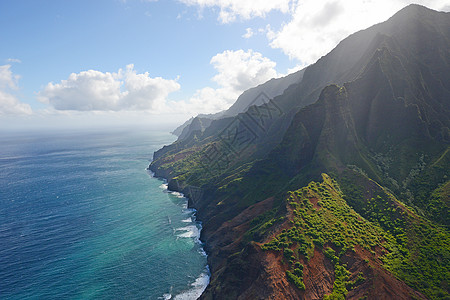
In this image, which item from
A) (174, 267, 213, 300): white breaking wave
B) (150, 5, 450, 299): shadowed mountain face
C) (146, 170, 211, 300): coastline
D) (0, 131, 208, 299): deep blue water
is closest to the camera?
(150, 5, 450, 299): shadowed mountain face

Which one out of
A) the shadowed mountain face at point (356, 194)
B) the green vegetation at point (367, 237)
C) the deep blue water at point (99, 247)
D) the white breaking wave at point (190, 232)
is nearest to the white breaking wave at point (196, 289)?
the deep blue water at point (99, 247)

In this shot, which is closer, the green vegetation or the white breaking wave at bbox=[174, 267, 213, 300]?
the green vegetation

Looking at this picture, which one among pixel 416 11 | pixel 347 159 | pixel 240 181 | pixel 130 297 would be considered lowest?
pixel 130 297

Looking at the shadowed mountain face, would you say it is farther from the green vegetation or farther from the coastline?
the coastline

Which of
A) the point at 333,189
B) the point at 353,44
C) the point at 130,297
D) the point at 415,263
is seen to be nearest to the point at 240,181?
the point at 333,189

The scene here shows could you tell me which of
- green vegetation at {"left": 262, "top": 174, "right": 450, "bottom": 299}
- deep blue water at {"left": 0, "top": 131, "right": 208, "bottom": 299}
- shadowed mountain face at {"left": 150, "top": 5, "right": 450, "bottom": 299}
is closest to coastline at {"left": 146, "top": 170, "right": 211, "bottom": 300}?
deep blue water at {"left": 0, "top": 131, "right": 208, "bottom": 299}

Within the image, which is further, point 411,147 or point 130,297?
point 411,147

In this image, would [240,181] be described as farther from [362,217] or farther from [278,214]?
[362,217]

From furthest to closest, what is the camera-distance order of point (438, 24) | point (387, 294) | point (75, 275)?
point (438, 24), point (75, 275), point (387, 294)
